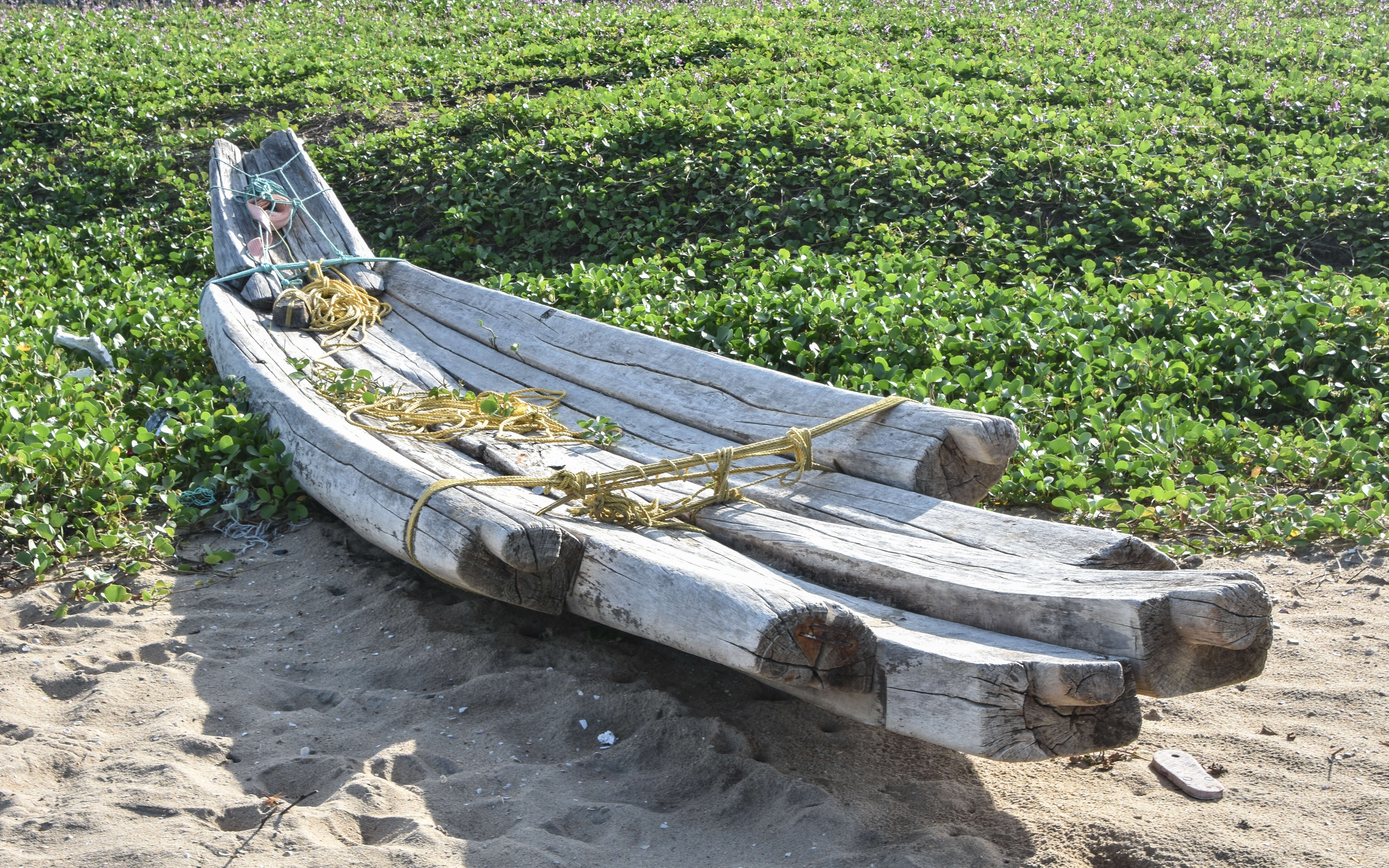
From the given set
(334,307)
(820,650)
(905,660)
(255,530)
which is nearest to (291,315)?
(334,307)

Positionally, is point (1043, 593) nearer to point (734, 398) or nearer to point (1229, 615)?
point (1229, 615)

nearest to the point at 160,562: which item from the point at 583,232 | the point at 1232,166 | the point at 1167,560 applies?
the point at 1167,560

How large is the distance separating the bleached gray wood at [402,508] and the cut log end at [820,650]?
69cm

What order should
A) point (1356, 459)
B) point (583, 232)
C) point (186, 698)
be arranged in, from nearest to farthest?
point (186, 698) < point (1356, 459) < point (583, 232)

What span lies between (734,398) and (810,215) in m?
3.56

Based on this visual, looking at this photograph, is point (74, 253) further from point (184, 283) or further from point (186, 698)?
point (186, 698)

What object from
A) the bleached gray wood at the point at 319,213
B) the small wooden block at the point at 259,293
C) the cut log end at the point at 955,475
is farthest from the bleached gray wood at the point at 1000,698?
the bleached gray wood at the point at 319,213

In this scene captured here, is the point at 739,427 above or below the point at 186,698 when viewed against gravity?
above

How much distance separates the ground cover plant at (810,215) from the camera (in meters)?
3.95

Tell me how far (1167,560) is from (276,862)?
211 cm

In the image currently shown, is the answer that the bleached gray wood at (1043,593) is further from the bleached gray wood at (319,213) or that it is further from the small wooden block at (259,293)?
the bleached gray wood at (319,213)

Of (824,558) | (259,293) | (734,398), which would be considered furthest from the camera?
(259,293)

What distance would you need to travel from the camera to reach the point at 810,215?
6.81m

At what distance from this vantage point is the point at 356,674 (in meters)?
2.91
